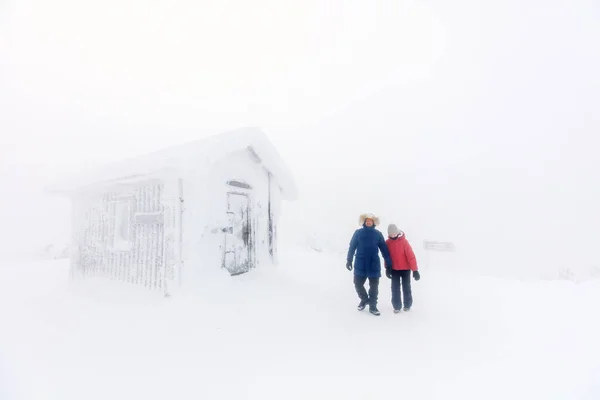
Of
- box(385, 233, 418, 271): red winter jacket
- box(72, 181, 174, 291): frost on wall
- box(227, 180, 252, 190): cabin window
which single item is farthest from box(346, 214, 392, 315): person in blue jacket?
box(72, 181, 174, 291): frost on wall

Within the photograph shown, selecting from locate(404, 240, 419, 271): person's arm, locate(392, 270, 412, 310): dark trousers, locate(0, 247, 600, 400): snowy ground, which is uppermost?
locate(404, 240, 419, 271): person's arm

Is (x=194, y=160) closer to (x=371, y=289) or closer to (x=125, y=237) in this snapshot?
(x=125, y=237)

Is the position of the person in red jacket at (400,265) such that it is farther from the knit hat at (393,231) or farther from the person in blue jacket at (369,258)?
the person in blue jacket at (369,258)

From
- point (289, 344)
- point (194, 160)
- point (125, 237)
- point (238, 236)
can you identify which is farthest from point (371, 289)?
point (125, 237)

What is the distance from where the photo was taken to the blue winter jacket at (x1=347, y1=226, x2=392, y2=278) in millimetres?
5613

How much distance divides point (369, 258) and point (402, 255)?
0.63 meters

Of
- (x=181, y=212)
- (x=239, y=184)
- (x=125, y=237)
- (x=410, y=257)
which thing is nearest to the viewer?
(x=410, y=257)

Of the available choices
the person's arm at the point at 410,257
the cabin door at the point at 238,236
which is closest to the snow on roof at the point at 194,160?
the cabin door at the point at 238,236

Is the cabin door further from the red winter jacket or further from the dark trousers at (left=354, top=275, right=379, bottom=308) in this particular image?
→ the red winter jacket

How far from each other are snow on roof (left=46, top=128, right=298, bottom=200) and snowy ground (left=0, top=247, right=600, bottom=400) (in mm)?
2398

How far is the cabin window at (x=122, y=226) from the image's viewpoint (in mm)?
6789

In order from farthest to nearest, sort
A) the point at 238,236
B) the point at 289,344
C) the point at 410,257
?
1. the point at 238,236
2. the point at 410,257
3. the point at 289,344

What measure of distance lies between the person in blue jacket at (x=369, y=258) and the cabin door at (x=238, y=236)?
9.01 feet

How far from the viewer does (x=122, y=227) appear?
7004 millimetres
